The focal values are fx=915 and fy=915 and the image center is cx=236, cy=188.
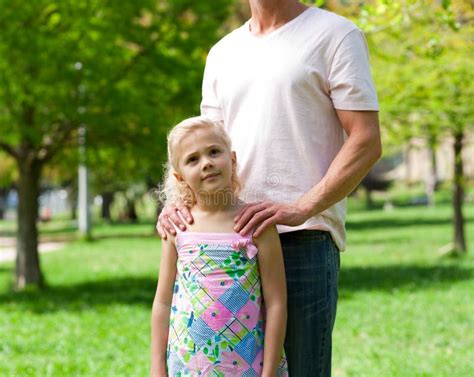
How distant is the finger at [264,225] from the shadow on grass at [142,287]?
30.6ft

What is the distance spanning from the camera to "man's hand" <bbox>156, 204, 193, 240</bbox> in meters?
2.71

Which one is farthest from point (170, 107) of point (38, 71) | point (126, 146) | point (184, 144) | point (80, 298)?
point (184, 144)

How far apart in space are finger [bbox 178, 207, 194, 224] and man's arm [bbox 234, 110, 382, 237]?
0.15 meters

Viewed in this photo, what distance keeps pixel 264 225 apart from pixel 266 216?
3cm

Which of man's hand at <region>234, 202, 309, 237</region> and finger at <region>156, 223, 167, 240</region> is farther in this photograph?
finger at <region>156, 223, 167, 240</region>

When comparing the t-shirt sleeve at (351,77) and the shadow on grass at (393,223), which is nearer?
the t-shirt sleeve at (351,77)

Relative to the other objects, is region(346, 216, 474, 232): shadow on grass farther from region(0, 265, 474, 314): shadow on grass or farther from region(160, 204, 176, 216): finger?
region(160, 204, 176, 216): finger

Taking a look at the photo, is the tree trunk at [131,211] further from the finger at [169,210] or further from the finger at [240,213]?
the finger at [240,213]

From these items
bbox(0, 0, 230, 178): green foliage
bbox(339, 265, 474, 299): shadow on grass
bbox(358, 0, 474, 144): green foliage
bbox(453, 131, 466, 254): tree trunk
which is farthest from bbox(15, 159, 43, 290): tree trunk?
bbox(453, 131, 466, 254): tree trunk

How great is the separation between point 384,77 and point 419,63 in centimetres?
96

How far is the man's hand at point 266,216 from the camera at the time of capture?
8.52 ft

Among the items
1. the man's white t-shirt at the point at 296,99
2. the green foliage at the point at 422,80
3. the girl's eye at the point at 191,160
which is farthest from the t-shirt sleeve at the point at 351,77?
the green foliage at the point at 422,80

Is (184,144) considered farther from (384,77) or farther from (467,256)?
(467,256)

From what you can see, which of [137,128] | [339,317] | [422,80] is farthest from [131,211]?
[339,317]
